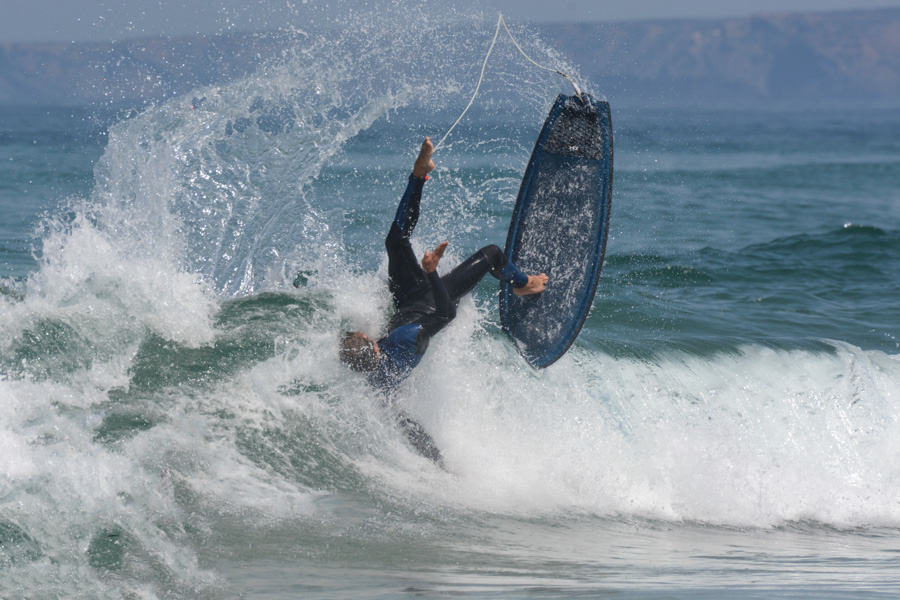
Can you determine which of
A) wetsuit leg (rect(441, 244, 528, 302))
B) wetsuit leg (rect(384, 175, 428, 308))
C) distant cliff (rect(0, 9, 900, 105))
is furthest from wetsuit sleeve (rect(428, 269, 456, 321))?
distant cliff (rect(0, 9, 900, 105))

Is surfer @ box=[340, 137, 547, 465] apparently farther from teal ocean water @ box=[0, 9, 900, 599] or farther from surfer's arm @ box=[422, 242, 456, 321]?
teal ocean water @ box=[0, 9, 900, 599]

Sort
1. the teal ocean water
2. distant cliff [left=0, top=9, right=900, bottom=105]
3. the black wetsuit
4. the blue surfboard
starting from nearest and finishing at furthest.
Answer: the teal ocean water < the black wetsuit < the blue surfboard < distant cliff [left=0, top=9, right=900, bottom=105]

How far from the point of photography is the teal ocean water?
4410mm

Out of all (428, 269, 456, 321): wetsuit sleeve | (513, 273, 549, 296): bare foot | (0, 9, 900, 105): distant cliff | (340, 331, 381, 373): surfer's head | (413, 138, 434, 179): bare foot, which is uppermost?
(0, 9, 900, 105): distant cliff

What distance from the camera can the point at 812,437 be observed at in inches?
283

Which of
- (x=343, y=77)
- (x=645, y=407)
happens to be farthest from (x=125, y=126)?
(x=645, y=407)

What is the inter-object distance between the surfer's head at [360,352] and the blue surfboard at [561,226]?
1.78 m

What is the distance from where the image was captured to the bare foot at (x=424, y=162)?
17.4 feet

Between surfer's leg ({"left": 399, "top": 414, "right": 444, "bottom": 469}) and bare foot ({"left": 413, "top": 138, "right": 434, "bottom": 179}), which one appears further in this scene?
surfer's leg ({"left": 399, "top": 414, "right": 444, "bottom": 469})

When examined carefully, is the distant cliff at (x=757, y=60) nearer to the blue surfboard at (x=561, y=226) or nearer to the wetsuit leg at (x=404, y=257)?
the blue surfboard at (x=561, y=226)

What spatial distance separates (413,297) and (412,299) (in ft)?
0.06

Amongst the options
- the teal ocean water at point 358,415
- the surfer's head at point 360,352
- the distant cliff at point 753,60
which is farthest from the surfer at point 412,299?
the distant cliff at point 753,60

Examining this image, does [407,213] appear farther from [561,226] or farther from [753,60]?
[753,60]

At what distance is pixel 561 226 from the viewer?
263 inches
